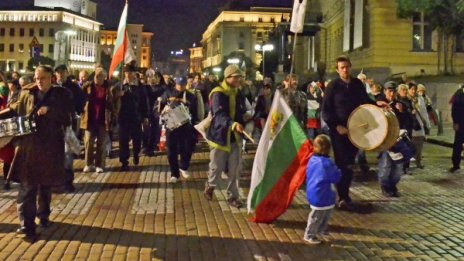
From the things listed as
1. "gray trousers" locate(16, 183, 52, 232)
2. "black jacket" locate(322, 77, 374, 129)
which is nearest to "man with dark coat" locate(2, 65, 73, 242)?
"gray trousers" locate(16, 183, 52, 232)

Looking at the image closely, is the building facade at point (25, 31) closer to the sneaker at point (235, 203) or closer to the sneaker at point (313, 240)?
the sneaker at point (235, 203)

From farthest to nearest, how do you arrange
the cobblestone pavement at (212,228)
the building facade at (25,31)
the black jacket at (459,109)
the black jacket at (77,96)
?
the building facade at (25,31)
the black jacket at (459,109)
the black jacket at (77,96)
the cobblestone pavement at (212,228)

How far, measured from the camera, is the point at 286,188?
25.6ft

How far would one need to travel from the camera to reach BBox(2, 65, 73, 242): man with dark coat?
7.43 m

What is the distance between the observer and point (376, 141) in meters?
8.85

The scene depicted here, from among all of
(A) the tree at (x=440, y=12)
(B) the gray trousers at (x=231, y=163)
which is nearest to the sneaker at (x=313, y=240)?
(B) the gray trousers at (x=231, y=163)

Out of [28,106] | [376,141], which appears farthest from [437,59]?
[28,106]

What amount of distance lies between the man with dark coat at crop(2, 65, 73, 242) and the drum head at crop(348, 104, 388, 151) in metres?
3.84

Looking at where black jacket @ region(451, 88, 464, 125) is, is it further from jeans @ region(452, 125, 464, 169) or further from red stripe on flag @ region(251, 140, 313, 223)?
red stripe on flag @ region(251, 140, 313, 223)

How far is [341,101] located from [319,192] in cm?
230

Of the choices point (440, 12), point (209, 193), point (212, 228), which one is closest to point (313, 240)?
point (212, 228)

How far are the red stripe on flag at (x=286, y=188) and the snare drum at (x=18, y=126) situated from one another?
2873 millimetres

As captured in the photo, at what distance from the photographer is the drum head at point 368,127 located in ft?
29.0

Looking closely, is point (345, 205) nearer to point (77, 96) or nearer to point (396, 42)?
point (77, 96)
